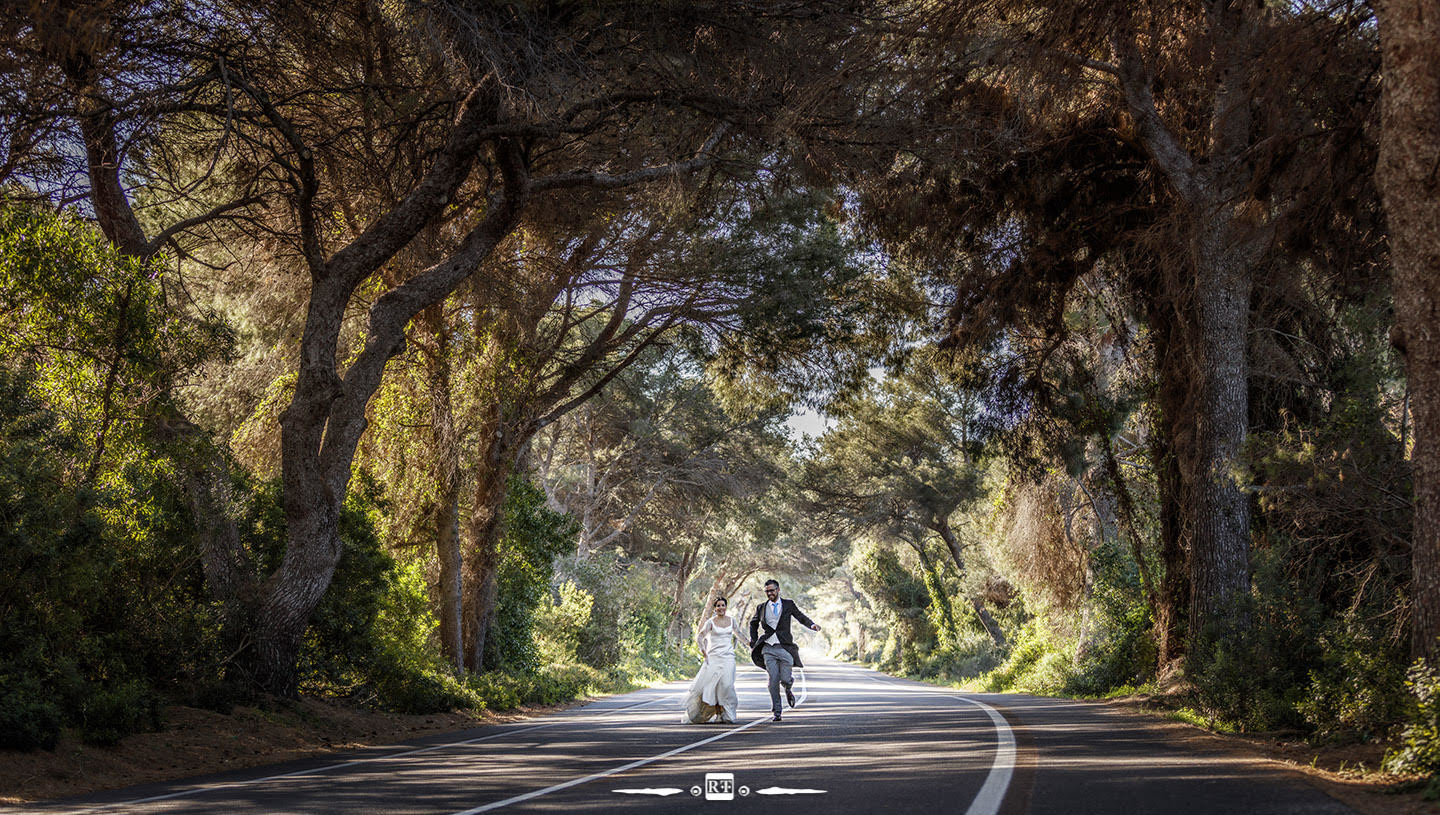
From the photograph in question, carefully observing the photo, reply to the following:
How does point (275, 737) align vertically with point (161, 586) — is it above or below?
below

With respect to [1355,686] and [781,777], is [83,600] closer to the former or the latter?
[781,777]

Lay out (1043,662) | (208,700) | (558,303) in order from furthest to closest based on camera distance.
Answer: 1. (1043,662)
2. (558,303)
3. (208,700)

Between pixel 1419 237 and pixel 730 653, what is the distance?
1015cm

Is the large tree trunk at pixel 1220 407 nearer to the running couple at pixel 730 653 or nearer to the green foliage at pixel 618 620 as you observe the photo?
the running couple at pixel 730 653

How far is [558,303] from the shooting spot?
24828 millimetres

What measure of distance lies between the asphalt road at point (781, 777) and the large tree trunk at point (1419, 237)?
2.11 metres

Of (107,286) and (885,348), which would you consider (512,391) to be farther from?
(107,286)

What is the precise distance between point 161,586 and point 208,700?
4.98 ft

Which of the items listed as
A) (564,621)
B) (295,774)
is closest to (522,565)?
(564,621)

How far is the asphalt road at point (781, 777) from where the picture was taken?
7.36 meters

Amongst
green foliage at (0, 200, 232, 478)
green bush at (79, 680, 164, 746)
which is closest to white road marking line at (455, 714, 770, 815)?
green bush at (79, 680, 164, 746)

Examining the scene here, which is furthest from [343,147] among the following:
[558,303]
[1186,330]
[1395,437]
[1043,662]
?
[1043,662]

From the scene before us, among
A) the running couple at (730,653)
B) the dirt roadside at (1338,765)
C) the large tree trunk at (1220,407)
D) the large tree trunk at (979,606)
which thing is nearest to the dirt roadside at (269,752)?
the dirt roadside at (1338,765)

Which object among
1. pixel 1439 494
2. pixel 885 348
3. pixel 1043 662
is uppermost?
pixel 885 348
